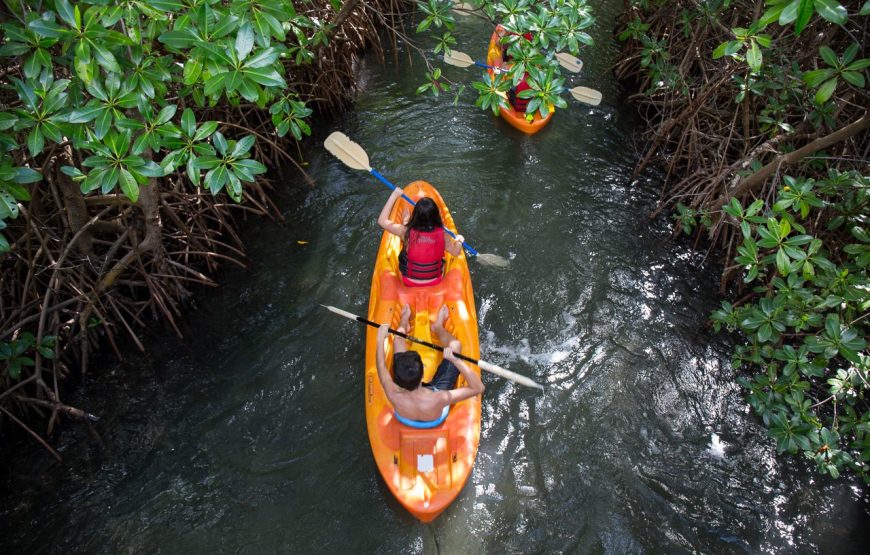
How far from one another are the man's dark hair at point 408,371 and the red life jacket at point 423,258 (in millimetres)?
1109

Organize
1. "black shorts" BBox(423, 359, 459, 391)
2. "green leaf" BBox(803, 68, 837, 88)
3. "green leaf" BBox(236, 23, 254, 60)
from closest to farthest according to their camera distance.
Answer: "green leaf" BBox(236, 23, 254, 60) → "green leaf" BBox(803, 68, 837, 88) → "black shorts" BBox(423, 359, 459, 391)

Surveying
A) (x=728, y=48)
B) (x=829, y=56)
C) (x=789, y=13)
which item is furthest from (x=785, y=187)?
(x=789, y=13)

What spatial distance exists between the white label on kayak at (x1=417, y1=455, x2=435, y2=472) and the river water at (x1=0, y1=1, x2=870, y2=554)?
349mm

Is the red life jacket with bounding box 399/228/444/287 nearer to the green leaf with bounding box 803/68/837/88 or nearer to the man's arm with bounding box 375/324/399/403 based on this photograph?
the man's arm with bounding box 375/324/399/403

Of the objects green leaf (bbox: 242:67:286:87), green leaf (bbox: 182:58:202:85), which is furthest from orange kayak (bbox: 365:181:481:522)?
green leaf (bbox: 182:58:202:85)

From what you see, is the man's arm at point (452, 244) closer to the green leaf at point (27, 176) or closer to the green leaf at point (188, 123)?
the green leaf at point (188, 123)

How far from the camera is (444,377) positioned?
3.50 metres

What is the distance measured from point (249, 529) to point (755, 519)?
10.3 feet

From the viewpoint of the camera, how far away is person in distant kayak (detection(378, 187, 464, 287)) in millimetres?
3827

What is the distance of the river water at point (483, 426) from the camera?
10.4ft

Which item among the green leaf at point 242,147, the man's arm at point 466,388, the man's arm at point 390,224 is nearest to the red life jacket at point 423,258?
the man's arm at point 390,224

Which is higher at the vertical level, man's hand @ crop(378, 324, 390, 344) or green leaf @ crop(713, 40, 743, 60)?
green leaf @ crop(713, 40, 743, 60)

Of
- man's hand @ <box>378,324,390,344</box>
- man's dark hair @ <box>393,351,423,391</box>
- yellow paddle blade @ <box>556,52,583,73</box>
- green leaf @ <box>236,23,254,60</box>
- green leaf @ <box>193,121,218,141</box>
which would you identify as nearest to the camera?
green leaf @ <box>236,23,254,60</box>

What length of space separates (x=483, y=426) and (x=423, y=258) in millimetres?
1275
